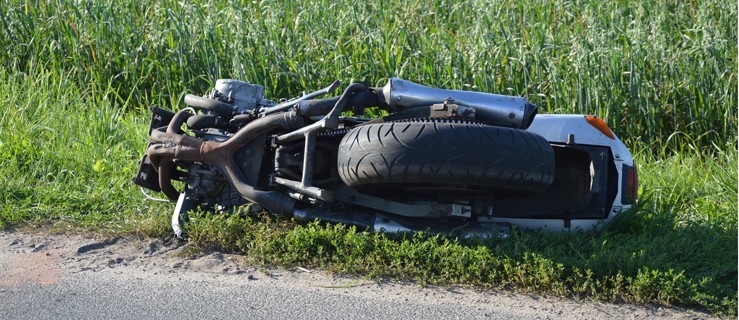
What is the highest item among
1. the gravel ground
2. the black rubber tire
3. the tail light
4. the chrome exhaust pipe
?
the chrome exhaust pipe

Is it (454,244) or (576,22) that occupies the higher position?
(576,22)

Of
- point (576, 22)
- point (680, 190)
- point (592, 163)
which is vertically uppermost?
point (576, 22)

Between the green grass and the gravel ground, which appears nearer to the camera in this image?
the gravel ground

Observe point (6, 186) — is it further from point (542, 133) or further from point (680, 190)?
point (680, 190)

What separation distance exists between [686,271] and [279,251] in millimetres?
1803

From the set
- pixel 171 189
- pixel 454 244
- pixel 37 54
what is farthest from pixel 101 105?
pixel 454 244

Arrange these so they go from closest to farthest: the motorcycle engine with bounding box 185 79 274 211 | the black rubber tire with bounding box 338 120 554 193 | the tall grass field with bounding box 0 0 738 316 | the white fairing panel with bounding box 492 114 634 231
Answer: the black rubber tire with bounding box 338 120 554 193 → the tall grass field with bounding box 0 0 738 316 → the white fairing panel with bounding box 492 114 634 231 → the motorcycle engine with bounding box 185 79 274 211

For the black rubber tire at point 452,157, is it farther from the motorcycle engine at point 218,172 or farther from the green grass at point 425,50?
the green grass at point 425,50

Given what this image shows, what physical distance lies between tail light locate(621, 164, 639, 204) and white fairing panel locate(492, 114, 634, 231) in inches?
0.6

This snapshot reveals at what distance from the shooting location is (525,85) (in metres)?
7.26

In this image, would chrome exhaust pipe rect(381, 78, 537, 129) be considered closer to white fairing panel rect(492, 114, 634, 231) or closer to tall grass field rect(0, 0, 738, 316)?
white fairing panel rect(492, 114, 634, 231)

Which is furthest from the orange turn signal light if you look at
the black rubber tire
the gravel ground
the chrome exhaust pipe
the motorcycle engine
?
the motorcycle engine

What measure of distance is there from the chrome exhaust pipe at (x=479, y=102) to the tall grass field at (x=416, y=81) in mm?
539

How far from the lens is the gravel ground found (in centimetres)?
403
